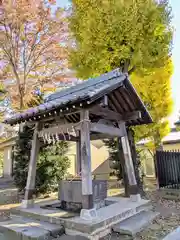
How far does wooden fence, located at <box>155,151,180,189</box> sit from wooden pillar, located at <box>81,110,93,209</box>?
5.36 metres

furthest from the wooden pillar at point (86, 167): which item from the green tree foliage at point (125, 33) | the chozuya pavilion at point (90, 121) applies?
the green tree foliage at point (125, 33)

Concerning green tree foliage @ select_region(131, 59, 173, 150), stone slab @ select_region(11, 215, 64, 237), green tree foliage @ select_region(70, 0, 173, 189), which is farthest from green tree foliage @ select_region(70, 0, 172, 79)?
stone slab @ select_region(11, 215, 64, 237)

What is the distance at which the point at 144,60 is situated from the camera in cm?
727

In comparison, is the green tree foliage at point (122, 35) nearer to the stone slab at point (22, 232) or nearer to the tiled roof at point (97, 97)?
the tiled roof at point (97, 97)

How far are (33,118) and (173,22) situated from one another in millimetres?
6617

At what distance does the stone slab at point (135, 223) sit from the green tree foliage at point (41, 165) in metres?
4.15

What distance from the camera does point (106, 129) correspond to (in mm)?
5254

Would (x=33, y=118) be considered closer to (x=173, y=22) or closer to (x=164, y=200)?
(x=164, y=200)

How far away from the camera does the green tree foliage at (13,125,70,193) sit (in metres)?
8.08

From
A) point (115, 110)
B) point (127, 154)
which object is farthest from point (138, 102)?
point (127, 154)

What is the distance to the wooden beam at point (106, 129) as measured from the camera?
4806 mm

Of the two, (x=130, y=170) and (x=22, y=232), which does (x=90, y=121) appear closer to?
(x=130, y=170)

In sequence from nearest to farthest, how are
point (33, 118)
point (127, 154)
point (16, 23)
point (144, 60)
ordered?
point (33, 118) < point (127, 154) < point (144, 60) < point (16, 23)

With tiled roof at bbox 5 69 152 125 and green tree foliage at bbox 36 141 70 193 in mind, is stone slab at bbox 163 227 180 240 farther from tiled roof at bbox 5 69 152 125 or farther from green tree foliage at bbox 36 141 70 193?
green tree foliage at bbox 36 141 70 193
